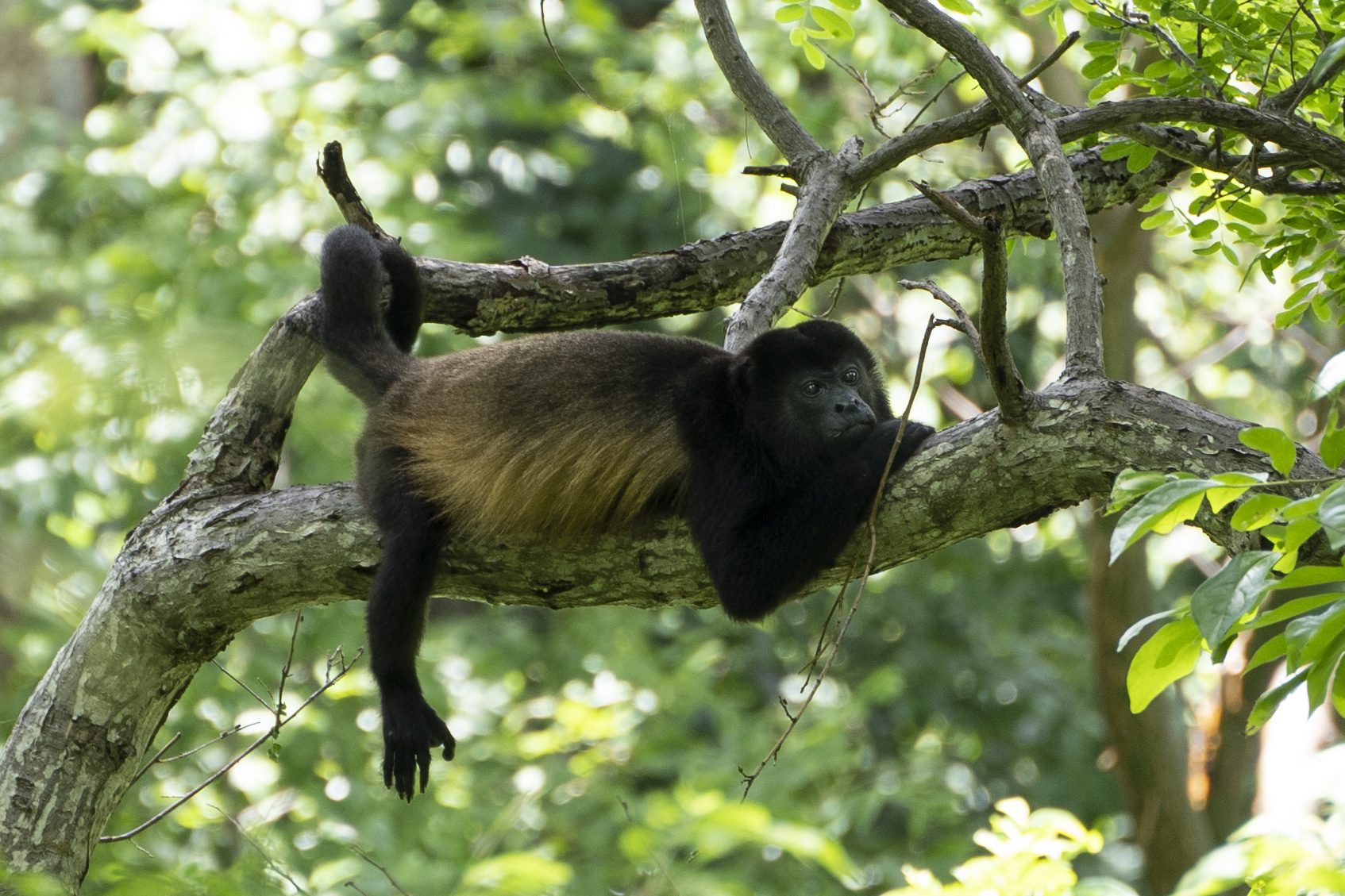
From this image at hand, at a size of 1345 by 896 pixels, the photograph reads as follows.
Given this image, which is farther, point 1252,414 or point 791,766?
point 1252,414

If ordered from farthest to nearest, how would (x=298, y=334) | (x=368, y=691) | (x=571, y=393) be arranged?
1. (x=368, y=691)
2. (x=298, y=334)
3. (x=571, y=393)

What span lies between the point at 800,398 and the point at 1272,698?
2178 mm

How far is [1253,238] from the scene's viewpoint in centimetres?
355

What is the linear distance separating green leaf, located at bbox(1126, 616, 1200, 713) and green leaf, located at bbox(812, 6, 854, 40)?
7.45ft

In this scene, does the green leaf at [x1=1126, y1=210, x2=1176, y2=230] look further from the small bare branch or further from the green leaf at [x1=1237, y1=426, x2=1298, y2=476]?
the green leaf at [x1=1237, y1=426, x2=1298, y2=476]

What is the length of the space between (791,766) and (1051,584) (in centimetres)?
433

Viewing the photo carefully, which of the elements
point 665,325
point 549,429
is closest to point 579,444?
point 549,429

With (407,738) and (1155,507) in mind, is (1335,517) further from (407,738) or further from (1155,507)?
(407,738)

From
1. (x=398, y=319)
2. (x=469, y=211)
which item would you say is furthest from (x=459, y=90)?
(x=398, y=319)

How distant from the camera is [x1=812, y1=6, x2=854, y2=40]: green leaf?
3580 millimetres

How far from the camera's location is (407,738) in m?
3.64

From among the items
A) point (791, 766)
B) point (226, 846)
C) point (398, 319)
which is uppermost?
point (398, 319)

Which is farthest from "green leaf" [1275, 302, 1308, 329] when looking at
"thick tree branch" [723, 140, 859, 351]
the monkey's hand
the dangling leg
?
the monkey's hand

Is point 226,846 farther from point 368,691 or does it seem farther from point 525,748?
point 525,748
